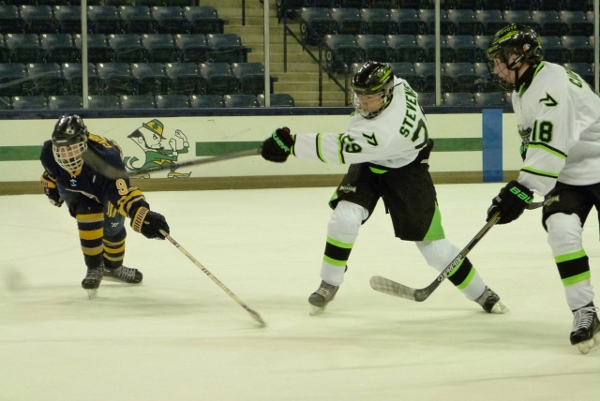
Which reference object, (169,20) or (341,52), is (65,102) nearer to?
(169,20)

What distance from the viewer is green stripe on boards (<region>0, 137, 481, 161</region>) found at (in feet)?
28.2

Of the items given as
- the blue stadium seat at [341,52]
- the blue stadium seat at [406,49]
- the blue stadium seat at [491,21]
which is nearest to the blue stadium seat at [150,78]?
the blue stadium seat at [341,52]

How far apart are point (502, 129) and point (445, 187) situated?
1026 mm

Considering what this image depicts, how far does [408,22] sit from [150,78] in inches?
115

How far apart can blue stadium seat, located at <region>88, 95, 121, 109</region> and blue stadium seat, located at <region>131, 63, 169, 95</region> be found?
10.0 inches

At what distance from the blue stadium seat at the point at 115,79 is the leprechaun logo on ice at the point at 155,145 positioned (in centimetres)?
42

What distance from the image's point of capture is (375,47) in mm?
9984

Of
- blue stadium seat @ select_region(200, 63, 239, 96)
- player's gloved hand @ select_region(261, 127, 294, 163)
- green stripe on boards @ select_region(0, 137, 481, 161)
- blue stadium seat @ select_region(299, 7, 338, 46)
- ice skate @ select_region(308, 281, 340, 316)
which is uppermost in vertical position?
blue stadium seat @ select_region(299, 7, 338, 46)

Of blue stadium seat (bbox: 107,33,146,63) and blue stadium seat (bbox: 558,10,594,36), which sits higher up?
blue stadium seat (bbox: 558,10,594,36)

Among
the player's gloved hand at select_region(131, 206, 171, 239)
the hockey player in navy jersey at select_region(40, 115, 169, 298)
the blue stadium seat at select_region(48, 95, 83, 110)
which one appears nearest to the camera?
the player's gloved hand at select_region(131, 206, 171, 239)

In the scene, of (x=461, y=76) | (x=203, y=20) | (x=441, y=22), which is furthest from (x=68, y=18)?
(x=461, y=76)

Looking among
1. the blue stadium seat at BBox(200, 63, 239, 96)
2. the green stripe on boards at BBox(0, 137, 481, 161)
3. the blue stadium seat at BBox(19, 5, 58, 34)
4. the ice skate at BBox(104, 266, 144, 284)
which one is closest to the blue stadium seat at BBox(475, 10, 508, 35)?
the green stripe on boards at BBox(0, 137, 481, 161)

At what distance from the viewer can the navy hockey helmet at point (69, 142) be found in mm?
3984

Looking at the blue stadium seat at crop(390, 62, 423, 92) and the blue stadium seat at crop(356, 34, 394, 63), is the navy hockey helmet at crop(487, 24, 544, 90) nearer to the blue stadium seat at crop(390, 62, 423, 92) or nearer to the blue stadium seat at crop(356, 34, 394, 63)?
the blue stadium seat at crop(390, 62, 423, 92)
